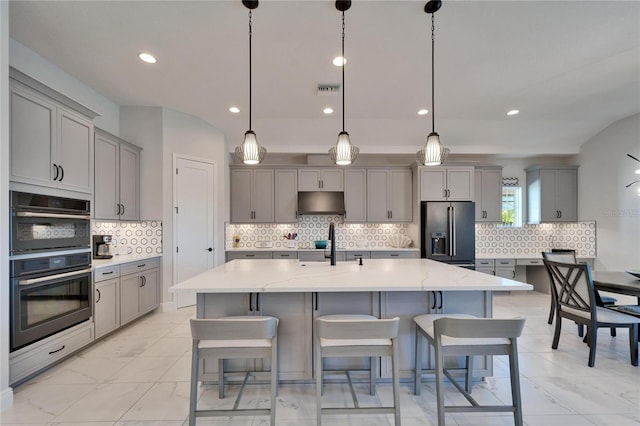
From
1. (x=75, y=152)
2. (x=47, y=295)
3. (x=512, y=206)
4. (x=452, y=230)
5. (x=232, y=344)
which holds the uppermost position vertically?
(x=75, y=152)

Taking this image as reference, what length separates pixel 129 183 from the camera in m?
3.92

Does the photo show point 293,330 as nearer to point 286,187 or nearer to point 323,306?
point 323,306

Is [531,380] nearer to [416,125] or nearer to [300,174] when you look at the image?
[416,125]

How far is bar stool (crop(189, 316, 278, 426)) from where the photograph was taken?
5.01ft

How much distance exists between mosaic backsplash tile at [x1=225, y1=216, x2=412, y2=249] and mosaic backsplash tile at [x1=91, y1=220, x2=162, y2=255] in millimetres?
1508

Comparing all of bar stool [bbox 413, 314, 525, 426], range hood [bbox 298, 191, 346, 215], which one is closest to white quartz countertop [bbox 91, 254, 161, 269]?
range hood [bbox 298, 191, 346, 215]

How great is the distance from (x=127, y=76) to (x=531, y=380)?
510 cm

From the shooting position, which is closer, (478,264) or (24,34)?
(24,34)

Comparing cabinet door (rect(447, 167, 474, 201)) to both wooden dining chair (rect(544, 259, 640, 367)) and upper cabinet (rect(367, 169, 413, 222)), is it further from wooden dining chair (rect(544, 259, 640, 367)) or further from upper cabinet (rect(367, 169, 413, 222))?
wooden dining chair (rect(544, 259, 640, 367))

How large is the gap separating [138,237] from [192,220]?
761 millimetres

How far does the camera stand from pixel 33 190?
224cm

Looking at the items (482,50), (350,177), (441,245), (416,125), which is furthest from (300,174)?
(482,50)

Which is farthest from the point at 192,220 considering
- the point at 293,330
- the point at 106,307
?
the point at 293,330

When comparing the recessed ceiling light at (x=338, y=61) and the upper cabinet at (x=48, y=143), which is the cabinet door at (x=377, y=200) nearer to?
the recessed ceiling light at (x=338, y=61)
